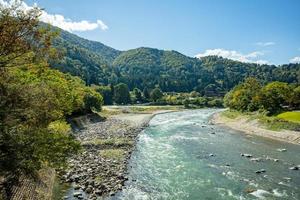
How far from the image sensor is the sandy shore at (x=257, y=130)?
6188cm

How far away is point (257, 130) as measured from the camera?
72.7 m

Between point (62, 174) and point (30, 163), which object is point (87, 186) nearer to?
point (62, 174)

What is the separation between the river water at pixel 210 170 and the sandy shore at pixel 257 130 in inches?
152

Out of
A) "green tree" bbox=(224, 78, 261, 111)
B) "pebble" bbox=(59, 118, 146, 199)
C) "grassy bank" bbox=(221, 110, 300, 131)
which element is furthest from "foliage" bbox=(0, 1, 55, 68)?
"green tree" bbox=(224, 78, 261, 111)

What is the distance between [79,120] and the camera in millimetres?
79625

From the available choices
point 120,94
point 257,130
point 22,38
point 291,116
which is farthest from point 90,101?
point 120,94

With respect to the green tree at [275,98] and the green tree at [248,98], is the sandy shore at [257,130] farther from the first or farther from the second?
the green tree at [248,98]

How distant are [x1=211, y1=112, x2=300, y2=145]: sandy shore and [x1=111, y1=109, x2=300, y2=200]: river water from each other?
152 inches

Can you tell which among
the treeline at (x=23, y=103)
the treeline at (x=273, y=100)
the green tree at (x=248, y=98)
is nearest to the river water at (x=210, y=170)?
the treeline at (x=23, y=103)

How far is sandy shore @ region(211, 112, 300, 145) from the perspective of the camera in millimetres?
61884

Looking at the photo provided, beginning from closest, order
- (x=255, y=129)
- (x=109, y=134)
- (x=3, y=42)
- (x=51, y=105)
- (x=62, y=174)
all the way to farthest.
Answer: (x=3, y=42) → (x=51, y=105) → (x=62, y=174) → (x=109, y=134) → (x=255, y=129)

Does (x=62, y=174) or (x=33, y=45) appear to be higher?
(x=33, y=45)

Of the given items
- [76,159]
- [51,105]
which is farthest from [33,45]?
[76,159]

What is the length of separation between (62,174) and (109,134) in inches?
1156
